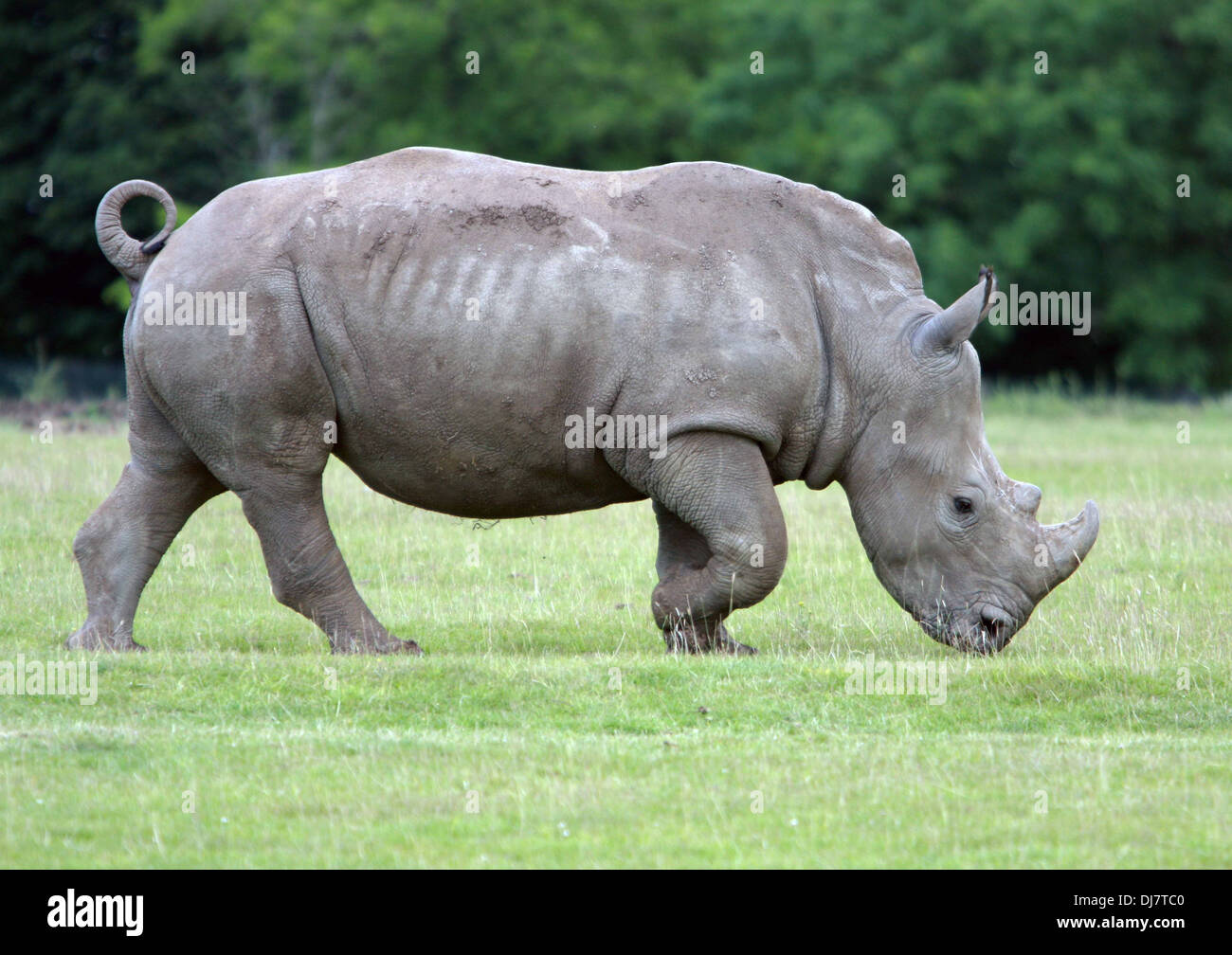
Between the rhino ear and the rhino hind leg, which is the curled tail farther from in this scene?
the rhino ear

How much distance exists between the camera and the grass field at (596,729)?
6.46 m

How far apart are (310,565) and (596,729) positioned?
2.06 meters

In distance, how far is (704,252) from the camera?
9.27m

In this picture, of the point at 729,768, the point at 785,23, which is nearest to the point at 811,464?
the point at 729,768

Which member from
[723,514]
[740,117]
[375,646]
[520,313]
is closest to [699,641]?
[723,514]

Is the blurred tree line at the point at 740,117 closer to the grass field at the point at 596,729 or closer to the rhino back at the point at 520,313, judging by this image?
the grass field at the point at 596,729

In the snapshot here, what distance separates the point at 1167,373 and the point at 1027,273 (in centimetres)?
303

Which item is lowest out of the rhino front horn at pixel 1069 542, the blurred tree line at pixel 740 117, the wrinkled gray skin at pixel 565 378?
the blurred tree line at pixel 740 117

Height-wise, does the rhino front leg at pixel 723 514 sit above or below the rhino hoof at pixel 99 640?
above

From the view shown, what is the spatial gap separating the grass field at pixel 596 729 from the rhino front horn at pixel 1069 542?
1.47ft

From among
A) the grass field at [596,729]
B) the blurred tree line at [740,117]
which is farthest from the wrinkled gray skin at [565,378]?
the blurred tree line at [740,117]

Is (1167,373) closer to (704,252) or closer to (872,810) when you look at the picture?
(704,252)

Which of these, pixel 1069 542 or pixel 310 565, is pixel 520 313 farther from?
pixel 1069 542

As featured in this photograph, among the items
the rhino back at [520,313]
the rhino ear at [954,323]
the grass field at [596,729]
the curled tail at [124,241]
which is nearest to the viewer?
the grass field at [596,729]
